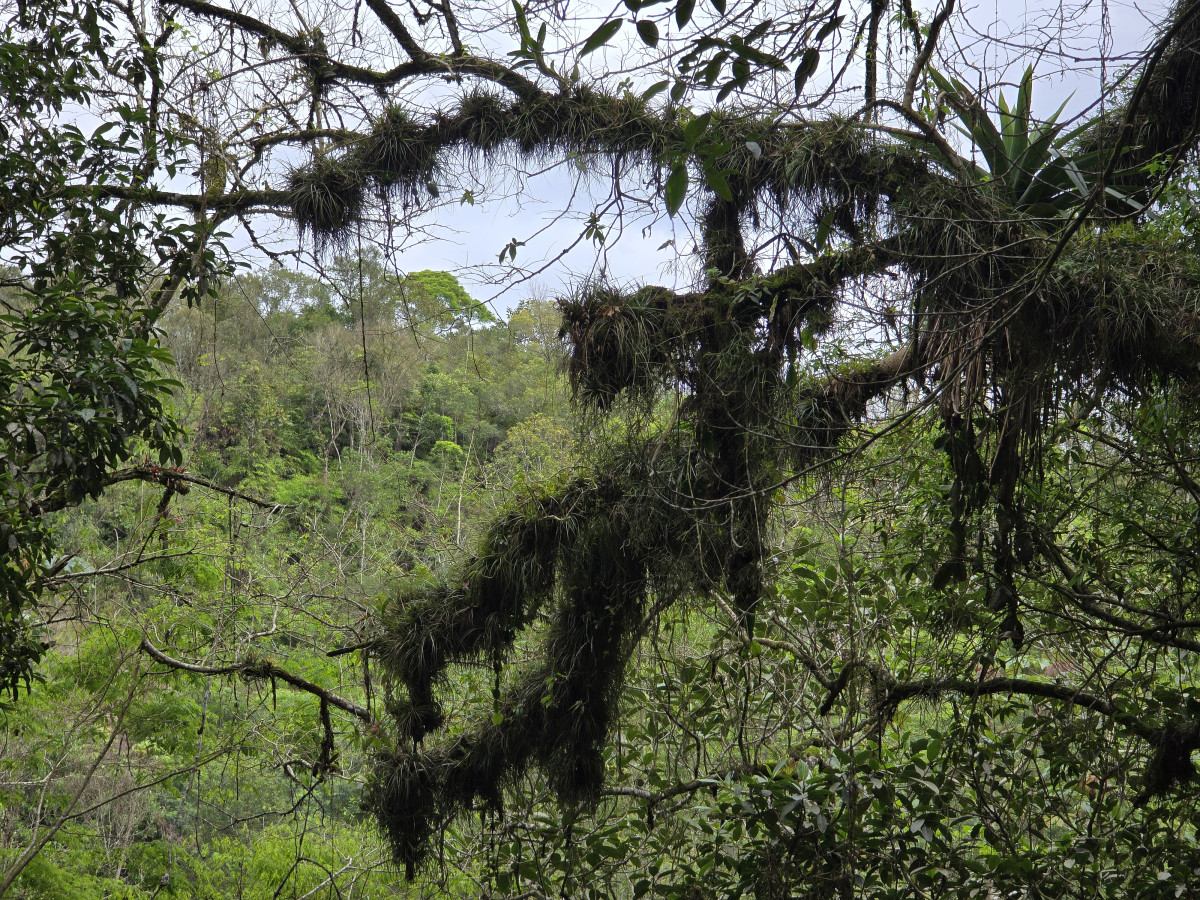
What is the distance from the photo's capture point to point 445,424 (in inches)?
551

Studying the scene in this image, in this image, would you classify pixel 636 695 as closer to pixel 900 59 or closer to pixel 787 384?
pixel 787 384

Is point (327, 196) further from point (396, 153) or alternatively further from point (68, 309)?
point (68, 309)

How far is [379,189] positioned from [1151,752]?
3.39 m

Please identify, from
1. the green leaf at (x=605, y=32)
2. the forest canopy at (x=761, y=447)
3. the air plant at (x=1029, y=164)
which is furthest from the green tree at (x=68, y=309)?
the air plant at (x=1029, y=164)

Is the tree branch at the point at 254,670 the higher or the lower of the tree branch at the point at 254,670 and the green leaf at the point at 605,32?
the lower

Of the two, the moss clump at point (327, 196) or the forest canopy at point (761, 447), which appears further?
the moss clump at point (327, 196)

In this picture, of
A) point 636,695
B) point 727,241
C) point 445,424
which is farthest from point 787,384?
point 445,424

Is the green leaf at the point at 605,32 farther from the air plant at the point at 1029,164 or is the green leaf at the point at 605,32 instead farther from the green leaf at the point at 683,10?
the air plant at the point at 1029,164

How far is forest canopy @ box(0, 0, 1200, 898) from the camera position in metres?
2.32

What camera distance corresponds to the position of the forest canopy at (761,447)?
91.5 inches

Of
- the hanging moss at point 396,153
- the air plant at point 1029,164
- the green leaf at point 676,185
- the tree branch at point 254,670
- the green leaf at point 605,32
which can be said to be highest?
the hanging moss at point 396,153

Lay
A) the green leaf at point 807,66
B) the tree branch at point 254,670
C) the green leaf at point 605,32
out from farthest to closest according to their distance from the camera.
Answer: the tree branch at point 254,670 → the green leaf at point 807,66 → the green leaf at point 605,32

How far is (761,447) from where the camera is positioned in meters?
2.97

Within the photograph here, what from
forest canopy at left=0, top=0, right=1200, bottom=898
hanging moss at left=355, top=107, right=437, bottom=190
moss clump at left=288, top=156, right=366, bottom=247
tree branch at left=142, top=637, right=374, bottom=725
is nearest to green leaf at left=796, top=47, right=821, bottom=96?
forest canopy at left=0, top=0, right=1200, bottom=898
